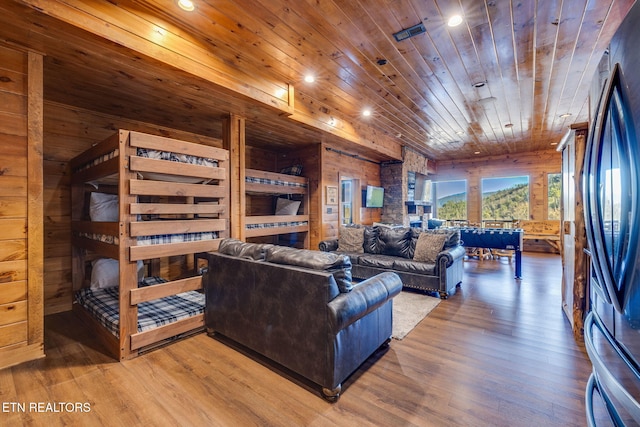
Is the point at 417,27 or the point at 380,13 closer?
the point at 380,13

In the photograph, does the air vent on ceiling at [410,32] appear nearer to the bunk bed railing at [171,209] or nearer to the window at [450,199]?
the bunk bed railing at [171,209]

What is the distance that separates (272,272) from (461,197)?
8.92 m

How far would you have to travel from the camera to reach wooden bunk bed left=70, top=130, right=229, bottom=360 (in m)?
2.43

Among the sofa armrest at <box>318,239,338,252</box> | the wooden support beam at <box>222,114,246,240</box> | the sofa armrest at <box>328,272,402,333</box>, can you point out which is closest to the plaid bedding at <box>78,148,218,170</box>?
the wooden support beam at <box>222,114,246,240</box>

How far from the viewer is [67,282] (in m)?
3.56

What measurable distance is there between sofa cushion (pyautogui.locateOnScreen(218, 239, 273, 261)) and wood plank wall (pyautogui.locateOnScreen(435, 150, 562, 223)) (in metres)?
8.60

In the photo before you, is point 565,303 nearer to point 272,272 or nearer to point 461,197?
point 272,272

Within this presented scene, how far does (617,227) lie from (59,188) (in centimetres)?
500

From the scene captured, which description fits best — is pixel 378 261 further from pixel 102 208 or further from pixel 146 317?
pixel 102 208

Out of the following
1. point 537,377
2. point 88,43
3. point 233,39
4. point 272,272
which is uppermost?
point 233,39

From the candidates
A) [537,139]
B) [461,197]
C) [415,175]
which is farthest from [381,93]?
[461,197]

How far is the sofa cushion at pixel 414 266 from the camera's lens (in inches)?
156

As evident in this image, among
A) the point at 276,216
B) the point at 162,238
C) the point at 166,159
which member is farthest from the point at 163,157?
the point at 276,216

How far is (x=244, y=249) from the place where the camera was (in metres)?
2.61
